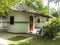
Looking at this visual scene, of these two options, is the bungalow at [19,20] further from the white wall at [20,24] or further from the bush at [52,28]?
the bush at [52,28]

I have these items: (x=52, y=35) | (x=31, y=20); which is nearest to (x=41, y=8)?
(x=31, y=20)

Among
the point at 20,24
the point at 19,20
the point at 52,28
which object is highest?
the point at 19,20

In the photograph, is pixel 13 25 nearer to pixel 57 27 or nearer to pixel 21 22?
pixel 21 22

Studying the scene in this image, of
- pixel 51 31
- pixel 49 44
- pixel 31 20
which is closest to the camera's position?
pixel 49 44

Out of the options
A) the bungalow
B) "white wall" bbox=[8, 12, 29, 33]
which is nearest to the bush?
the bungalow

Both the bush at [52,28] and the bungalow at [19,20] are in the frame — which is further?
the bungalow at [19,20]

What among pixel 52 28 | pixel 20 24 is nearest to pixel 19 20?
pixel 20 24

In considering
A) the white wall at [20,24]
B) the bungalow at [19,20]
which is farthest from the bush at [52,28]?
the white wall at [20,24]

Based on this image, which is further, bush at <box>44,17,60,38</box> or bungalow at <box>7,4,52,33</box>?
bungalow at <box>7,4,52,33</box>

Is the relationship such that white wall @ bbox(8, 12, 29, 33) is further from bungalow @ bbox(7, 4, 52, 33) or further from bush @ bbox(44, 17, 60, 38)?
bush @ bbox(44, 17, 60, 38)

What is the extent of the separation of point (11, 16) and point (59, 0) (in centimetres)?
674

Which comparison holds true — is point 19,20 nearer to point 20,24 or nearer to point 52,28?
point 20,24

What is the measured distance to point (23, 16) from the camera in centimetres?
2545

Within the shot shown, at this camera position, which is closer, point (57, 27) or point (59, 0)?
point (57, 27)
